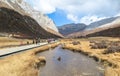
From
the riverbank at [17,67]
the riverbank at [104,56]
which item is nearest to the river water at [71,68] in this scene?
the riverbank at [104,56]

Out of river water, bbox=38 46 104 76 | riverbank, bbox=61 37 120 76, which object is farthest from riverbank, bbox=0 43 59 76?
riverbank, bbox=61 37 120 76

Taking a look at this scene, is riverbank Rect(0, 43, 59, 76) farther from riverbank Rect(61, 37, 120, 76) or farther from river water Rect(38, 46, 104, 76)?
riverbank Rect(61, 37, 120, 76)

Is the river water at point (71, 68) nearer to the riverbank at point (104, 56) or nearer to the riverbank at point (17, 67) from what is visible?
the riverbank at point (104, 56)

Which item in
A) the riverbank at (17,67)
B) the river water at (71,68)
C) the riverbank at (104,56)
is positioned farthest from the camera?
the river water at (71,68)

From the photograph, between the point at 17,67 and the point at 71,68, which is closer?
the point at 17,67

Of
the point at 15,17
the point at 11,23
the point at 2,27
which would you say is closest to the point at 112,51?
the point at 2,27

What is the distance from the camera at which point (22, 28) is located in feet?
563

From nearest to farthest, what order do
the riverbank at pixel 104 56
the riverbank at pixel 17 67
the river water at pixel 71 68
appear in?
1. the riverbank at pixel 17 67
2. the riverbank at pixel 104 56
3. the river water at pixel 71 68

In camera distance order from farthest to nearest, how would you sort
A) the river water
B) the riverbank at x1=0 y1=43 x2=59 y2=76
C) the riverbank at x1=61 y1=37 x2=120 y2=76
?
the river water
the riverbank at x1=61 y1=37 x2=120 y2=76
the riverbank at x1=0 y1=43 x2=59 y2=76

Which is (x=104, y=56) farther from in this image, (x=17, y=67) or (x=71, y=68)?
(x=17, y=67)

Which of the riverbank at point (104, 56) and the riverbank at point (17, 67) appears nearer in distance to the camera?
the riverbank at point (17, 67)

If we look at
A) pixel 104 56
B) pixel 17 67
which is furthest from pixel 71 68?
pixel 104 56

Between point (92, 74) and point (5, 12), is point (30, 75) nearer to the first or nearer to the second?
point (92, 74)

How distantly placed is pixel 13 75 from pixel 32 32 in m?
166
